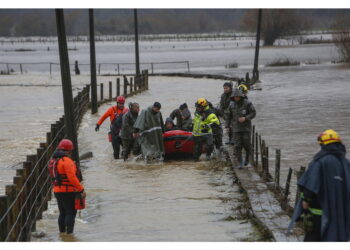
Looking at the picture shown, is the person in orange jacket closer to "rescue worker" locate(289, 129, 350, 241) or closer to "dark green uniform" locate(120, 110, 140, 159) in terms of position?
"dark green uniform" locate(120, 110, 140, 159)

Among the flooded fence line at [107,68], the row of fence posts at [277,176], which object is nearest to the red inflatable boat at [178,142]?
the row of fence posts at [277,176]

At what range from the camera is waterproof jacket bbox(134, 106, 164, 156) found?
672 inches

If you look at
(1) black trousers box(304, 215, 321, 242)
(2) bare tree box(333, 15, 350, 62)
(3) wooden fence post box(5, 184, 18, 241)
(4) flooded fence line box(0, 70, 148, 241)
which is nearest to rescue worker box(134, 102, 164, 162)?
(4) flooded fence line box(0, 70, 148, 241)

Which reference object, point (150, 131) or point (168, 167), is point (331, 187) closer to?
point (168, 167)

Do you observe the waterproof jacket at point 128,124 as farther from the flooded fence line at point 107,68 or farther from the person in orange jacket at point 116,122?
the flooded fence line at point 107,68

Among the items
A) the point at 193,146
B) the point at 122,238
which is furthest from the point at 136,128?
the point at 122,238

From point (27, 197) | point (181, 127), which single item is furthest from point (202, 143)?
point (27, 197)

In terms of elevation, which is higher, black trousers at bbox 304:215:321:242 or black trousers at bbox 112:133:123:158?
black trousers at bbox 304:215:321:242

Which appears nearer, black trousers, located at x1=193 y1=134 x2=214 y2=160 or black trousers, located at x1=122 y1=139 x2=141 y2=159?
black trousers, located at x1=193 y1=134 x2=214 y2=160

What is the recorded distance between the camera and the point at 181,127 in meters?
18.2

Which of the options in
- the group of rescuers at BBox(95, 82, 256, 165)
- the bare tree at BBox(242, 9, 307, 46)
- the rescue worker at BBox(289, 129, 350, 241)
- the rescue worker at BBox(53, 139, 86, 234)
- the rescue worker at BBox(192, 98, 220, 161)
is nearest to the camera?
the rescue worker at BBox(289, 129, 350, 241)

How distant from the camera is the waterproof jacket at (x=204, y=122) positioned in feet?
55.0

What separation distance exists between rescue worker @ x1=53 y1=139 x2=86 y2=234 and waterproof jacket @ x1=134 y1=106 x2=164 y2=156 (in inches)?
247

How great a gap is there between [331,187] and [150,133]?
352 inches
